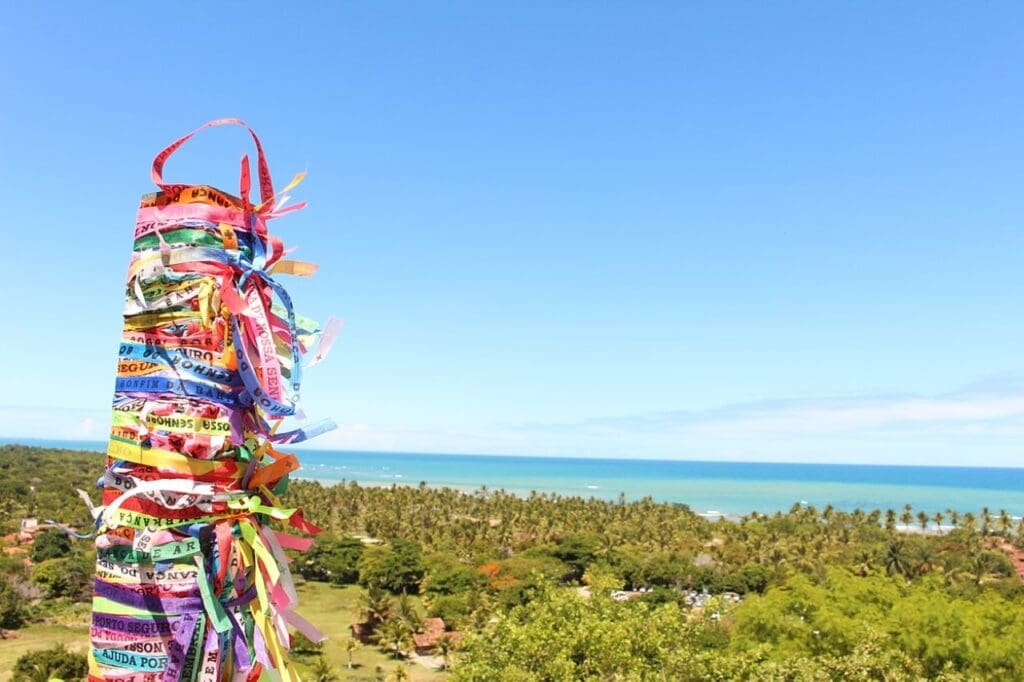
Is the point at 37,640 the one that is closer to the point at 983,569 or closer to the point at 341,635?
the point at 341,635

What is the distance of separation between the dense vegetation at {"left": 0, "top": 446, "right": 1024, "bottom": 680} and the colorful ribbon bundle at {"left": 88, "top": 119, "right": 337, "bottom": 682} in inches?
596

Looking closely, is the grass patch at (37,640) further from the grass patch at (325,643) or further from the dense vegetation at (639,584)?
the dense vegetation at (639,584)

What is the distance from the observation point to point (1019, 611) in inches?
1063

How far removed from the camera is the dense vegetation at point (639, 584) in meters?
20.4

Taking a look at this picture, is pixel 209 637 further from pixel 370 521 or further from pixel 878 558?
pixel 370 521

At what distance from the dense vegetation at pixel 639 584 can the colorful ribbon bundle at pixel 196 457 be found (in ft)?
49.7

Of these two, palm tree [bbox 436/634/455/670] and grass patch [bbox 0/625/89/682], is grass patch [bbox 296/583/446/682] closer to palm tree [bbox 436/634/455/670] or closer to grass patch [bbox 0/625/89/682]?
palm tree [bbox 436/634/455/670]

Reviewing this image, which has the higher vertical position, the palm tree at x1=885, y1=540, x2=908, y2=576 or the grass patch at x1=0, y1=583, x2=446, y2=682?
the palm tree at x1=885, y1=540, x2=908, y2=576

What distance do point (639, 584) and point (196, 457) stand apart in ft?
201

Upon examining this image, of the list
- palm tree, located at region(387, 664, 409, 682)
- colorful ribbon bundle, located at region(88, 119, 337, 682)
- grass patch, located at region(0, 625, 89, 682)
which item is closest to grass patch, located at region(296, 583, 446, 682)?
palm tree, located at region(387, 664, 409, 682)

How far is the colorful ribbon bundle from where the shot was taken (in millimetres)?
4207

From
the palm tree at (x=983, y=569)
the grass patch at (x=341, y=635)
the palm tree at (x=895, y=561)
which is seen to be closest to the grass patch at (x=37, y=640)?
the grass patch at (x=341, y=635)

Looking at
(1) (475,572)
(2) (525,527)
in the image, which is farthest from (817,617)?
(2) (525,527)

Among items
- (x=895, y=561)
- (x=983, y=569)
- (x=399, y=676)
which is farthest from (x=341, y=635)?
(x=983, y=569)
